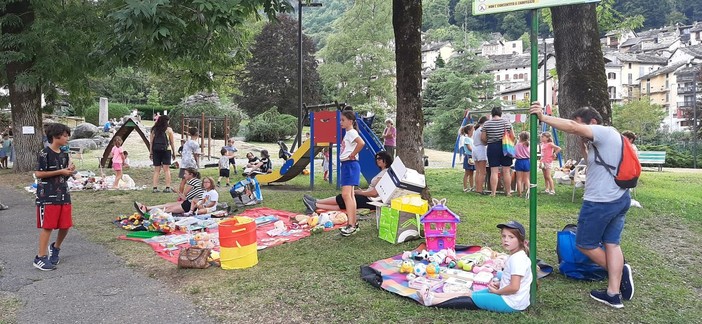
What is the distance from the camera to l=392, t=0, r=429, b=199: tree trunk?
771 cm

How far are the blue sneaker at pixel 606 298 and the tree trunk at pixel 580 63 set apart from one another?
24.0ft

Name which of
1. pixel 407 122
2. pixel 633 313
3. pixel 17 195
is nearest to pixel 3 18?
pixel 17 195

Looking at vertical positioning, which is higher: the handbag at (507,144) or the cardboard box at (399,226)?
the handbag at (507,144)

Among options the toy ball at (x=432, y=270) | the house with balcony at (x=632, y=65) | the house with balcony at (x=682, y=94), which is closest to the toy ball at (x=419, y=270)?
the toy ball at (x=432, y=270)

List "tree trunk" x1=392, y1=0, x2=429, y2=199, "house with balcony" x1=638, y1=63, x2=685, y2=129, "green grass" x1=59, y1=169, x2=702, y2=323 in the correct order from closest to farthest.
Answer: "green grass" x1=59, y1=169, x2=702, y2=323 < "tree trunk" x1=392, y1=0, x2=429, y2=199 < "house with balcony" x1=638, y1=63, x2=685, y2=129

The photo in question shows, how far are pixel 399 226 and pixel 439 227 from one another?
67 centimetres

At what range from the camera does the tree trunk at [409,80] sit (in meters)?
7.71

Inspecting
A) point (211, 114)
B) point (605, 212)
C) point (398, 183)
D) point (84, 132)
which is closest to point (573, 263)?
point (605, 212)

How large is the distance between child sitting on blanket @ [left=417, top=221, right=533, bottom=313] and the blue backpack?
96 cm

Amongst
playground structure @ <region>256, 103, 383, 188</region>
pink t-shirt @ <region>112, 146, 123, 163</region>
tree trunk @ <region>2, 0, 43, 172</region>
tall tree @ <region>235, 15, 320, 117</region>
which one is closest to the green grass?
playground structure @ <region>256, 103, 383, 188</region>

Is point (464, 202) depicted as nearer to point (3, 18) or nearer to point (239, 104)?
point (3, 18)

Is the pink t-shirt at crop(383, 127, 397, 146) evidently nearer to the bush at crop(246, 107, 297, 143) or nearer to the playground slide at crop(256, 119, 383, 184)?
the playground slide at crop(256, 119, 383, 184)

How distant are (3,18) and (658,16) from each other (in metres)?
117

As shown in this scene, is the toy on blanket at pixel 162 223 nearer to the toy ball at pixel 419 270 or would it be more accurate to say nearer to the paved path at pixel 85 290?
the paved path at pixel 85 290
